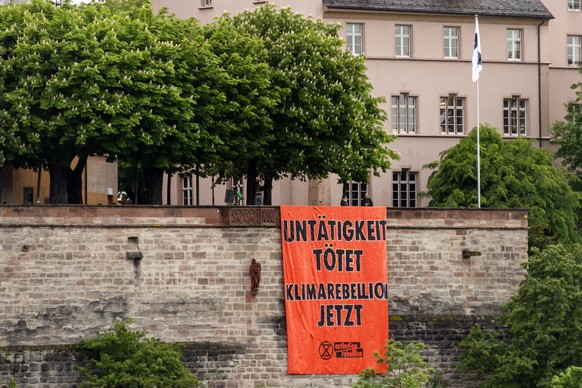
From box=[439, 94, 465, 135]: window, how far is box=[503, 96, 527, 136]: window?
2.50 metres

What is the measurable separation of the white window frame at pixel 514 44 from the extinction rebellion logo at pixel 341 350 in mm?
39086

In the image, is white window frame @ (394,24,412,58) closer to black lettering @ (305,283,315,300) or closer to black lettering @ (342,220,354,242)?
black lettering @ (342,220,354,242)

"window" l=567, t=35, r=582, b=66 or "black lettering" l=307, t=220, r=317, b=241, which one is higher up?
"window" l=567, t=35, r=582, b=66

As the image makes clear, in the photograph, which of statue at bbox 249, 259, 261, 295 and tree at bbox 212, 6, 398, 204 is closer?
statue at bbox 249, 259, 261, 295

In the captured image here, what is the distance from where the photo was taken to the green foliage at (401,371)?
6925cm

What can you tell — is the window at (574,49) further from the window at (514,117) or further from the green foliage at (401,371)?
the green foliage at (401,371)

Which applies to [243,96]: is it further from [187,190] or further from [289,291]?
[187,190]

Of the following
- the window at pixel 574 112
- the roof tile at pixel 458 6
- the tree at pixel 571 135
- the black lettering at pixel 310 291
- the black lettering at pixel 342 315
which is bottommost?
the black lettering at pixel 342 315

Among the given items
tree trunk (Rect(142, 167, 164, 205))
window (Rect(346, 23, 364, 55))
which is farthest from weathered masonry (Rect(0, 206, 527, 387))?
window (Rect(346, 23, 364, 55))

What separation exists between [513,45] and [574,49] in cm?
521

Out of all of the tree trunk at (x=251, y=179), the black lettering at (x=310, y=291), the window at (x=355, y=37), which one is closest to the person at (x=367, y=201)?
the window at (x=355, y=37)

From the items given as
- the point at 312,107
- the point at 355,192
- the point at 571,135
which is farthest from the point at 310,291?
the point at 571,135

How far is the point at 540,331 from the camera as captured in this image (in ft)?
229

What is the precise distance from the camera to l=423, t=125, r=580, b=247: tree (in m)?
93.7
